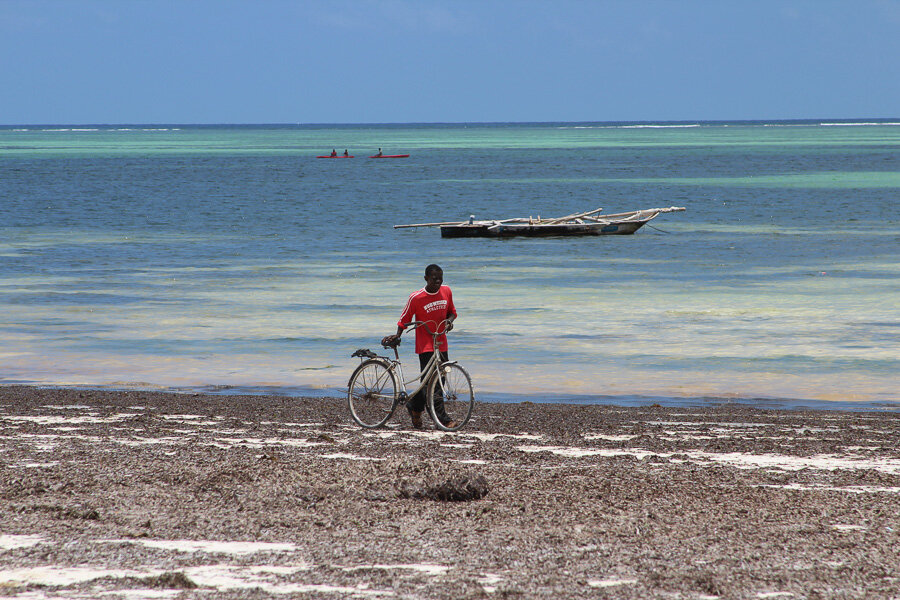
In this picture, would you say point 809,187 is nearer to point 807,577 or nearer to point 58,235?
point 58,235

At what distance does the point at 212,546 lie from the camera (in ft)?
22.6

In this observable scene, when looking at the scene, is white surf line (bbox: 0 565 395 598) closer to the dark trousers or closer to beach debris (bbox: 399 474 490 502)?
beach debris (bbox: 399 474 490 502)

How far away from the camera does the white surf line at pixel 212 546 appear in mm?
6804

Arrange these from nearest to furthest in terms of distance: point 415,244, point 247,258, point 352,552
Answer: point 352,552 → point 247,258 → point 415,244

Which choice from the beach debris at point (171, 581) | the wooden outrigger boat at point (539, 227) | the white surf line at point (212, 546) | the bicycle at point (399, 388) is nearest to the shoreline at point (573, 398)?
the bicycle at point (399, 388)

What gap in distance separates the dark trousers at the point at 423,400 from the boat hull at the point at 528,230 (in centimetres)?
3119

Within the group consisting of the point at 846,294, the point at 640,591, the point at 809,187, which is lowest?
the point at 640,591

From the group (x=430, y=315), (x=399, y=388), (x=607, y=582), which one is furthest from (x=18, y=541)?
(x=430, y=315)

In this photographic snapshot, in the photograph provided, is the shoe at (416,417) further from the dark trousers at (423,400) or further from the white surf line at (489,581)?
the white surf line at (489,581)

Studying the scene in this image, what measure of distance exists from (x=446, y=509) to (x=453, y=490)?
26 centimetres

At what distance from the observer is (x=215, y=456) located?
942 cm

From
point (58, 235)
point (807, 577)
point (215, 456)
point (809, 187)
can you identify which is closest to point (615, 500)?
point (807, 577)

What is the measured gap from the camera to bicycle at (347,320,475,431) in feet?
36.1

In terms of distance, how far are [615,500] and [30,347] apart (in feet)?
43.6
